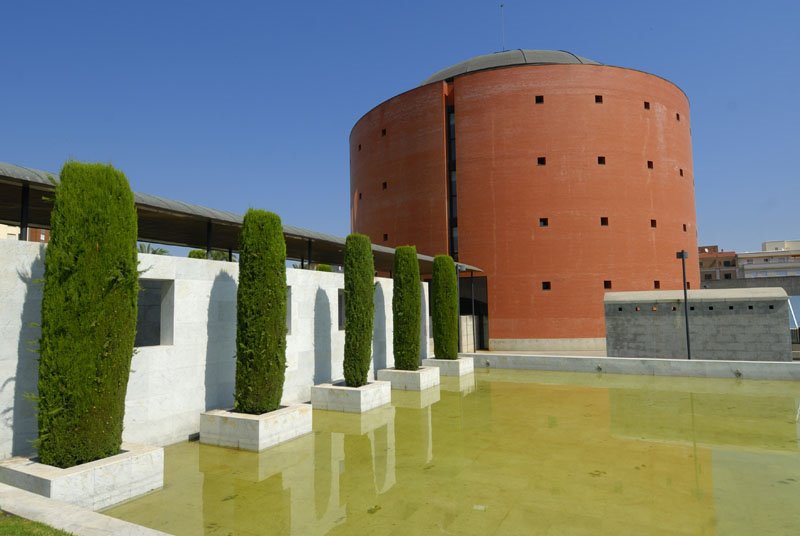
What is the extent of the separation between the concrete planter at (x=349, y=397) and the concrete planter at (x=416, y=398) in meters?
0.61

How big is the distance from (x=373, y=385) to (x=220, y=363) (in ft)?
13.4

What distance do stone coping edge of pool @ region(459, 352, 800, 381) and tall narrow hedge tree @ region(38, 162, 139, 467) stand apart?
15537 mm

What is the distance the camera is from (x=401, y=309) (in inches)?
625

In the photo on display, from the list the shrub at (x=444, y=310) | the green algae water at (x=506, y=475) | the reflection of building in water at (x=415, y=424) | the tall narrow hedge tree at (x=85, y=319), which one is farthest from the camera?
the shrub at (x=444, y=310)

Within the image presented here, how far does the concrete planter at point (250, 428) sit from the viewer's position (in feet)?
30.0

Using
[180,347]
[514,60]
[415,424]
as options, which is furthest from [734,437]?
[514,60]

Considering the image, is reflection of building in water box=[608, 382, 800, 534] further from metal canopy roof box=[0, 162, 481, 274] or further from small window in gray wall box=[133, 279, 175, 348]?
small window in gray wall box=[133, 279, 175, 348]

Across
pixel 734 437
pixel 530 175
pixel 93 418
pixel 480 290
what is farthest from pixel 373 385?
pixel 530 175

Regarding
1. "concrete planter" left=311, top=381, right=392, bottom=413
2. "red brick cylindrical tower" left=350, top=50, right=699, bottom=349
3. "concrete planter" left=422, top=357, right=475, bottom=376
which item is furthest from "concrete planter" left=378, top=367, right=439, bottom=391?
"red brick cylindrical tower" left=350, top=50, right=699, bottom=349

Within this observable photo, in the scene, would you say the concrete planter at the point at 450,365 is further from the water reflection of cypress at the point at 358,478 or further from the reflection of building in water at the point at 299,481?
the water reflection of cypress at the point at 358,478

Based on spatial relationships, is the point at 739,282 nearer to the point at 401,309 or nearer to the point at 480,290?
the point at 480,290

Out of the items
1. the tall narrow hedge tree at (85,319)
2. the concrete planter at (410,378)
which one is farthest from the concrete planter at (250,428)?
the concrete planter at (410,378)

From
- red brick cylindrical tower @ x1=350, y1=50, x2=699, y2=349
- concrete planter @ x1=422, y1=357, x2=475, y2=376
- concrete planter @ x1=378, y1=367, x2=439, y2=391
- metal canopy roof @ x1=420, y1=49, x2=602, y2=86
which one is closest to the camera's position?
concrete planter @ x1=378, y1=367, x2=439, y2=391

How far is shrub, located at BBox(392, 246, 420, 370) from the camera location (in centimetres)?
1580
